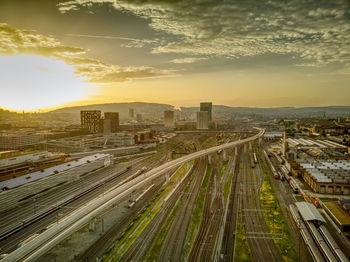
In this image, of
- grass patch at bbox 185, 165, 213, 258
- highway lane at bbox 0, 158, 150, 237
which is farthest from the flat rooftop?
highway lane at bbox 0, 158, 150, 237

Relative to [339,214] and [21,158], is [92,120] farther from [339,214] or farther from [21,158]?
[339,214]

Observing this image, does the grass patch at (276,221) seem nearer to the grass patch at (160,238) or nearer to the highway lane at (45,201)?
the grass patch at (160,238)

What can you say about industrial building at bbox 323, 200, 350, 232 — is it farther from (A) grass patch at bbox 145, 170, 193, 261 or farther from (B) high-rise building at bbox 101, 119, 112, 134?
(B) high-rise building at bbox 101, 119, 112, 134

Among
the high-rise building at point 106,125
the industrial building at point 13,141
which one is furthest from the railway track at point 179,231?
the high-rise building at point 106,125

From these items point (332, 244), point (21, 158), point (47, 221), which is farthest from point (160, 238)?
point (21, 158)

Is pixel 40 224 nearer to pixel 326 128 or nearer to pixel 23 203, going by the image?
pixel 23 203
